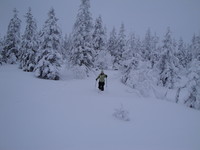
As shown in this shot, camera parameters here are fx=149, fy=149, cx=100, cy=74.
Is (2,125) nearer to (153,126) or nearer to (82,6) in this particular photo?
(153,126)

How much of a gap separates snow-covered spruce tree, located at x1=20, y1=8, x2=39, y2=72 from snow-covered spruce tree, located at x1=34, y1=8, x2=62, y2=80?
6326 millimetres

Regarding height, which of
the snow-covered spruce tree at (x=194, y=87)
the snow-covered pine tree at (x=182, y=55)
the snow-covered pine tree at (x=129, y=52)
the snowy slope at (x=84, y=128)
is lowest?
the snowy slope at (x=84, y=128)

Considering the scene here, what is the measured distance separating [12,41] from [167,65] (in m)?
34.1

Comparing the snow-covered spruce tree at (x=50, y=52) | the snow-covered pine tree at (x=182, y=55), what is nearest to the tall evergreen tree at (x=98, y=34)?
the snow-covered spruce tree at (x=50, y=52)

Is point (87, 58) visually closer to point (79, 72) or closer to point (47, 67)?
point (79, 72)

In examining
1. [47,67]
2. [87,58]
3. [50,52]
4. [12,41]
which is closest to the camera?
[47,67]

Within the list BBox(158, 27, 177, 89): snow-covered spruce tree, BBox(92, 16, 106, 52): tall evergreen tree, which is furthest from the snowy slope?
BBox(92, 16, 106, 52): tall evergreen tree

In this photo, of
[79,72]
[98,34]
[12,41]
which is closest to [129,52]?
[79,72]

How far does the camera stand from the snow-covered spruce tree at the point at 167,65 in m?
29.2

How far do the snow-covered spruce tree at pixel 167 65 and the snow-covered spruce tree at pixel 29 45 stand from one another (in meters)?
24.7

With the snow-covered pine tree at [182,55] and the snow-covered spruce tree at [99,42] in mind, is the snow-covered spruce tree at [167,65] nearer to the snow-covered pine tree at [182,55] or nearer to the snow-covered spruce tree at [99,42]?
the snow-covered spruce tree at [99,42]

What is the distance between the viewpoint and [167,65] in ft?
97.2

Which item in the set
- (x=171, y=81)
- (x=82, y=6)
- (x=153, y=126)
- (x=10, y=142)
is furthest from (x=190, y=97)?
(x=82, y=6)

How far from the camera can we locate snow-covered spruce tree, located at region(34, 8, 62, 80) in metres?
20.8
